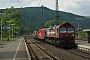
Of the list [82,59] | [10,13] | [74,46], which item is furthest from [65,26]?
[10,13]

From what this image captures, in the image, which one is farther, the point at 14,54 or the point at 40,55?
the point at 14,54

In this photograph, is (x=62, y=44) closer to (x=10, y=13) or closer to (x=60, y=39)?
(x=60, y=39)

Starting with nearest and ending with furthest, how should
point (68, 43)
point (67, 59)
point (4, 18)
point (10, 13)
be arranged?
→ point (67, 59) → point (68, 43) → point (4, 18) → point (10, 13)

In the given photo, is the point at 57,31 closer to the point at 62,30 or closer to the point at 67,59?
the point at 62,30

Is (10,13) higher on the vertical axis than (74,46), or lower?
higher

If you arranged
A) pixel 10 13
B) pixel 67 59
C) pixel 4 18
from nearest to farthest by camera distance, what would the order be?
pixel 67 59, pixel 4 18, pixel 10 13

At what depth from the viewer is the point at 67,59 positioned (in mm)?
20234

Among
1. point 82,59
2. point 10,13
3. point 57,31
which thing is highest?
point 10,13

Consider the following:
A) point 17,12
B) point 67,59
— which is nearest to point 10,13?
point 17,12

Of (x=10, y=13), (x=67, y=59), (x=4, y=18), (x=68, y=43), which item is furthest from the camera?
Result: (x=10, y=13)

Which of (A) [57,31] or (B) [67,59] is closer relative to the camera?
(B) [67,59]

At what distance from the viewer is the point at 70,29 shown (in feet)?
117

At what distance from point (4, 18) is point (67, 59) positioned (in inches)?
4090

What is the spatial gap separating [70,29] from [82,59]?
1568cm
